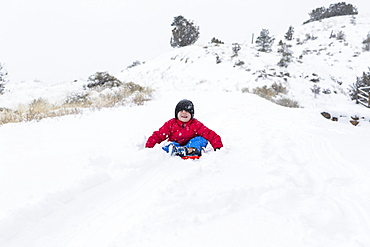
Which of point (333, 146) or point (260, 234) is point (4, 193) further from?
point (333, 146)

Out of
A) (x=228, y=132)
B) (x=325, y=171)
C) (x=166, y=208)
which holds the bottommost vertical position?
(x=228, y=132)

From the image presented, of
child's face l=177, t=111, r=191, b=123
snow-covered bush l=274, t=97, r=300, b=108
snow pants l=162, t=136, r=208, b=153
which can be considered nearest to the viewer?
snow pants l=162, t=136, r=208, b=153

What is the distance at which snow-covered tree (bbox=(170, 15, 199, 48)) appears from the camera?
2827 cm

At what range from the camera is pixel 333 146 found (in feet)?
10.8

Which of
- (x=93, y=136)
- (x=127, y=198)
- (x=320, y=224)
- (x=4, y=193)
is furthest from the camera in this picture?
(x=93, y=136)

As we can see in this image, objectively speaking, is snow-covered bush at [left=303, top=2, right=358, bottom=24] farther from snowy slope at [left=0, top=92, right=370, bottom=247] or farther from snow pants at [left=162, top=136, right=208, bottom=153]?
snow pants at [left=162, top=136, right=208, bottom=153]

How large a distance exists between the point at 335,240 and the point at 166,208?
3.38 feet

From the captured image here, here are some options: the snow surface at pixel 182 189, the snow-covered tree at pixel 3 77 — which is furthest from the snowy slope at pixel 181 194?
the snow-covered tree at pixel 3 77

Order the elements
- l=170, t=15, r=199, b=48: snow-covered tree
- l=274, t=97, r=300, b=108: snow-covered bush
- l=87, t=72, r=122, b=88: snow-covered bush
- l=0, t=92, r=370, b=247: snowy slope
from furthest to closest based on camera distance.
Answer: l=170, t=15, r=199, b=48: snow-covered tree, l=87, t=72, r=122, b=88: snow-covered bush, l=274, t=97, r=300, b=108: snow-covered bush, l=0, t=92, r=370, b=247: snowy slope

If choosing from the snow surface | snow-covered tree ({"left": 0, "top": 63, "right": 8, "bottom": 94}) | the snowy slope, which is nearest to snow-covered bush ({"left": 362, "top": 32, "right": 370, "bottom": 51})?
the snow surface

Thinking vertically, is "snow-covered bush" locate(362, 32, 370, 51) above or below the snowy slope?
above

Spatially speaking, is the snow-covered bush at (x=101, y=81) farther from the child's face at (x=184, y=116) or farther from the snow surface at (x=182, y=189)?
the child's face at (x=184, y=116)

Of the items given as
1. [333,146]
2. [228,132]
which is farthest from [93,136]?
[333,146]

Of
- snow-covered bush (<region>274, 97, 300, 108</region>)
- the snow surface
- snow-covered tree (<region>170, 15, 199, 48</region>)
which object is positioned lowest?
snow-covered bush (<region>274, 97, 300, 108</region>)
